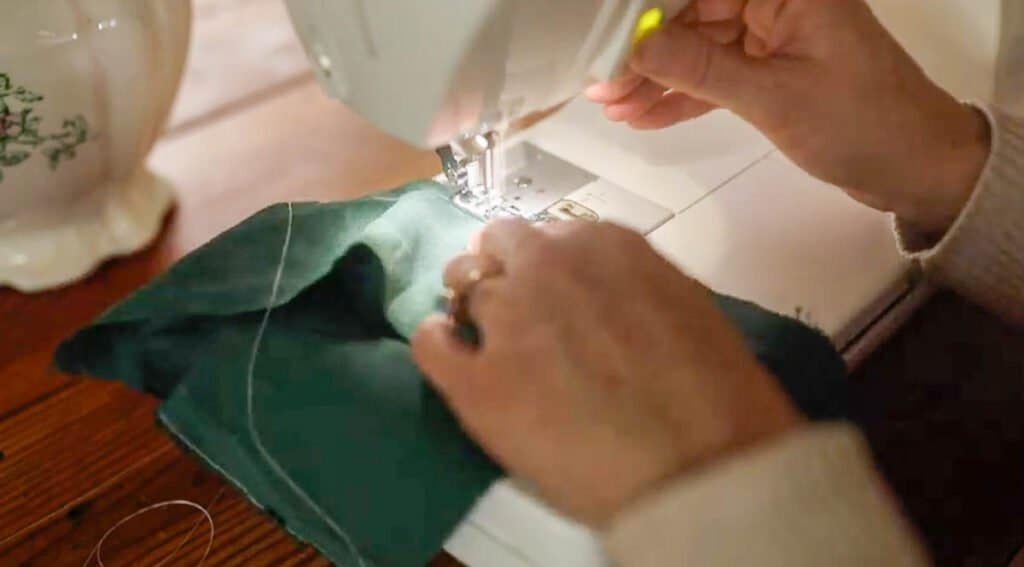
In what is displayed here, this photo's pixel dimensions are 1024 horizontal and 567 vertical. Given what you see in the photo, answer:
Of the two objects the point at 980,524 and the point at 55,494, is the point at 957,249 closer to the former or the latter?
the point at 980,524

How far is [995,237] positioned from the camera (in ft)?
2.25

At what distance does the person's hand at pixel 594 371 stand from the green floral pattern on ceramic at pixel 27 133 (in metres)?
0.37

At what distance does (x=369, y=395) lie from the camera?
559 mm

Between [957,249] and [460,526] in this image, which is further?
[957,249]

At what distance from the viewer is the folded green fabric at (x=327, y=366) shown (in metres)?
0.54

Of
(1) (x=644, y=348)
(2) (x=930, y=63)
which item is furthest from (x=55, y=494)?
(2) (x=930, y=63)

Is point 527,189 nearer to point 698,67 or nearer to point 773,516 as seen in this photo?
point 698,67

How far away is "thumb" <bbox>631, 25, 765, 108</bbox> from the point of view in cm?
68

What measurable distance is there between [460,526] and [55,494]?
0.87 feet

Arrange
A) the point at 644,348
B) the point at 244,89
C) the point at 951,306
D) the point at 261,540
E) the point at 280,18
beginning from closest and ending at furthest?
1. the point at 644,348
2. the point at 261,540
3. the point at 951,306
4. the point at 244,89
5. the point at 280,18

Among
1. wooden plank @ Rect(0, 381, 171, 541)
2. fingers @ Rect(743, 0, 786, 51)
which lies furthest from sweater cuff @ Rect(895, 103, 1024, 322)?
wooden plank @ Rect(0, 381, 171, 541)

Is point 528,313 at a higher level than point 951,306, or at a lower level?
higher

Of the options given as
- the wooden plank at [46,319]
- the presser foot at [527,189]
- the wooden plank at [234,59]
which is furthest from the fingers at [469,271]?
the wooden plank at [234,59]

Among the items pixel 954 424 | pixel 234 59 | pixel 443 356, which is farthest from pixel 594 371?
pixel 234 59
